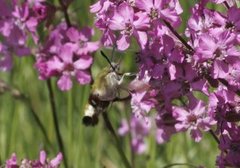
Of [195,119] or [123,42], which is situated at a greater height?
[123,42]

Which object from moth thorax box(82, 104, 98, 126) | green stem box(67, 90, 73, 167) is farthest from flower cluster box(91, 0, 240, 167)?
green stem box(67, 90, 73, 167)

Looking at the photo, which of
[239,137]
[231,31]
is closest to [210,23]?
[231,31]

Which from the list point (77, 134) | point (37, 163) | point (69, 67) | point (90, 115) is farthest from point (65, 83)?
point (77, 134)

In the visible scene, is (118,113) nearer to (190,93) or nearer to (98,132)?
(98,132)

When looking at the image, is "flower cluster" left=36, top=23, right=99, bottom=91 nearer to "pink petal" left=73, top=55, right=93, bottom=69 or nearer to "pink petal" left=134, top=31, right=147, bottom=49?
"pink petal" left=73, top=55, right=93, bottom=69

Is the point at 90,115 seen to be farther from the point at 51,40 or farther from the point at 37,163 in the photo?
the point at 51,40

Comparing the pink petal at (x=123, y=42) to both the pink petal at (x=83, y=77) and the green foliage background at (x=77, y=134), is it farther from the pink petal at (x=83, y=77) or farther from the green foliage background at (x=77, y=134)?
the green foliage background at (x=77, y=134)
